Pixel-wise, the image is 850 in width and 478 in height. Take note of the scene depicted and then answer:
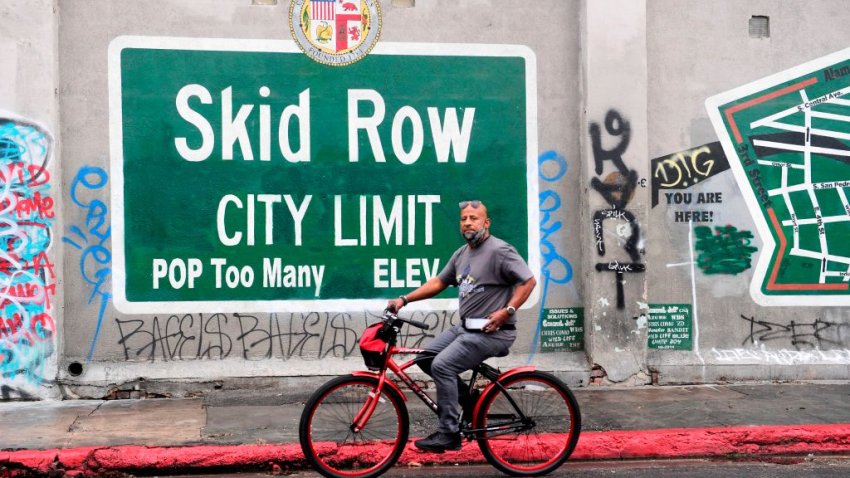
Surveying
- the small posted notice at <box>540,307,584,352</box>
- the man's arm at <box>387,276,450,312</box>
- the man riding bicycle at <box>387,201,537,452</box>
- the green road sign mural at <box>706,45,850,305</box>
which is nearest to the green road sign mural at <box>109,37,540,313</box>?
the small posted notice at <box>540,307,584,352</box>

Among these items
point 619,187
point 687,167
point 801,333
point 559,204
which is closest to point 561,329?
point 559,204

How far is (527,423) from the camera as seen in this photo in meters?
6.41

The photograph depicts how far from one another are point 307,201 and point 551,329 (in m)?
2.81

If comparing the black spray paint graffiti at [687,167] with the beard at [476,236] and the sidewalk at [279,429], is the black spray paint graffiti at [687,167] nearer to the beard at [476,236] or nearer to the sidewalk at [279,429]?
the sidewalk at [279,429]

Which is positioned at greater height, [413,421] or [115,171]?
[115,171]

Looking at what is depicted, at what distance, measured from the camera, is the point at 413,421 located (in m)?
7.82

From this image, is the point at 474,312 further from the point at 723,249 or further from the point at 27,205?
the point at 27,205

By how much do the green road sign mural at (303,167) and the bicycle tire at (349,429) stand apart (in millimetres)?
3178

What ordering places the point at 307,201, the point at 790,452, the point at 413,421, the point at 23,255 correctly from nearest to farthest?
the point at 790,452 < the point at 413,421 < the point at 23,255 < the point at 307,201

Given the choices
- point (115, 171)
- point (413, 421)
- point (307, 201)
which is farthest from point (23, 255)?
point (413, 421)

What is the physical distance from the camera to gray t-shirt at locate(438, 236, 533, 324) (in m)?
6.29

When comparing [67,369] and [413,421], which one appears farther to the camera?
[67,369]

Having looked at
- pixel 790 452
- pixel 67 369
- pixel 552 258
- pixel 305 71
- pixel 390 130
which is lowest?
pixel 790 452

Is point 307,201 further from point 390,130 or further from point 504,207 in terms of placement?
point 504,207
